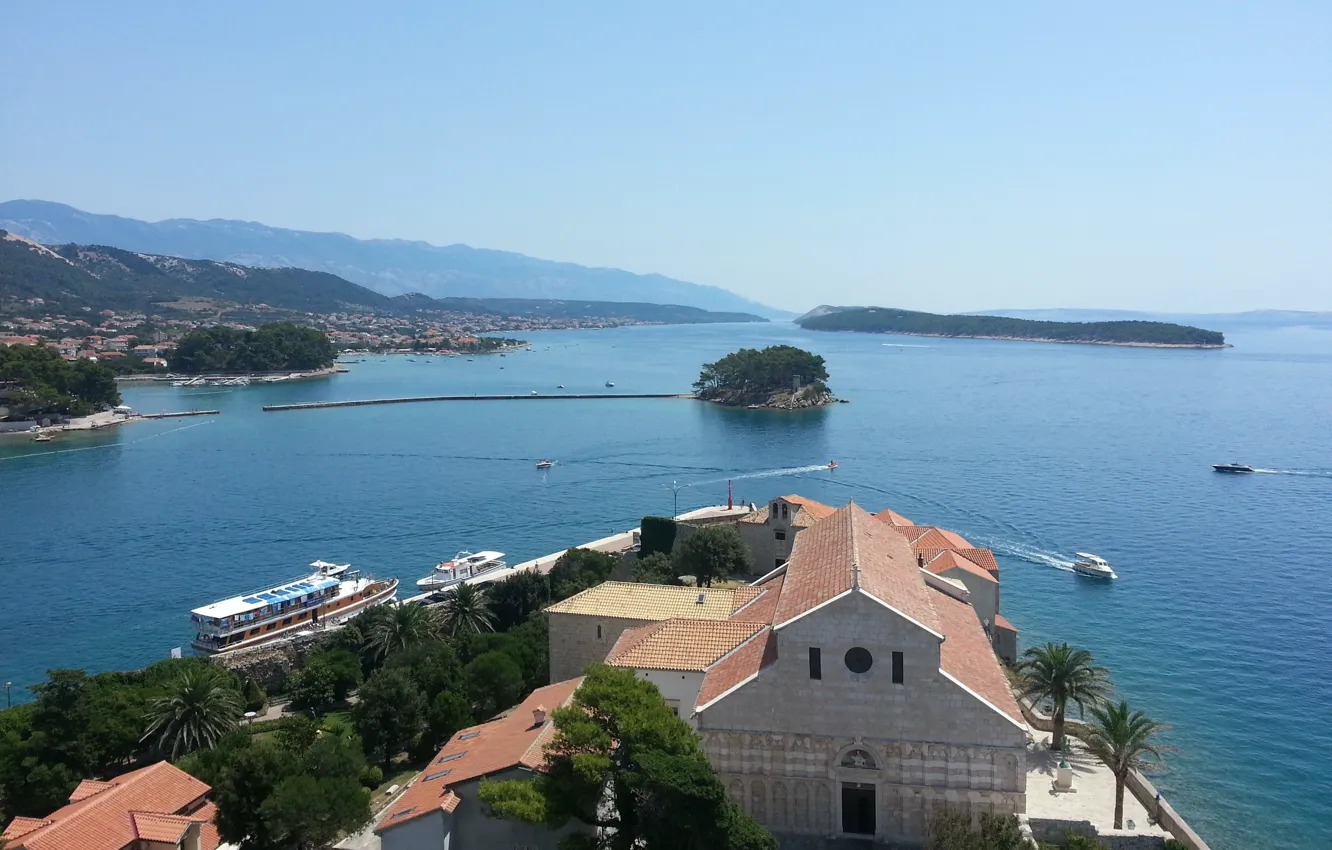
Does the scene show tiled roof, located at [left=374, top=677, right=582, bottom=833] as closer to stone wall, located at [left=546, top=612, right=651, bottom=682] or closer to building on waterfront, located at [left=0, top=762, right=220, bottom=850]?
stone wall, located at [left=546, top=612, right=651, bottom=682]

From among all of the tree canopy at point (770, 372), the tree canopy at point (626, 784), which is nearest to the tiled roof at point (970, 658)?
the tree canopy at point (626, 784)

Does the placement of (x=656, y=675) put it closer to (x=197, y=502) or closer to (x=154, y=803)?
(x=154, y=803)

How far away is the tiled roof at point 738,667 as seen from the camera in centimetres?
1755

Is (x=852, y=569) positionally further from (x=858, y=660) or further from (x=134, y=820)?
(x=134, y=820)

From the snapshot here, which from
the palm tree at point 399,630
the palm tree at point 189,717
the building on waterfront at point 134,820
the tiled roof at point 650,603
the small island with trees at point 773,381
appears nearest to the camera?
the building on waterfront at point 134,820

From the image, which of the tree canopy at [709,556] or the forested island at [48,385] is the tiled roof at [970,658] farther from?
the forested island at [48,385]

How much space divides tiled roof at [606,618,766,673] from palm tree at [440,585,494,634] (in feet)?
41.9

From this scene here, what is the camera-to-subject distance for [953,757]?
1684 centimetres

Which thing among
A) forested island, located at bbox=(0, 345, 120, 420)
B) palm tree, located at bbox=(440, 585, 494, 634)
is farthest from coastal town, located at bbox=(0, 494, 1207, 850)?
forested island, located at bbox=(0, 345, 120, 420)

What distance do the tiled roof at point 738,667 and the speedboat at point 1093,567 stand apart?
28180 mm

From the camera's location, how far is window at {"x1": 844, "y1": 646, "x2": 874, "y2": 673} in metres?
17.1

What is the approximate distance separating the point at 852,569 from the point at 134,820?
15957 mm

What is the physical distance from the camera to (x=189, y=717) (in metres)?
24.8

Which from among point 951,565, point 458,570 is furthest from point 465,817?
point 458,570
